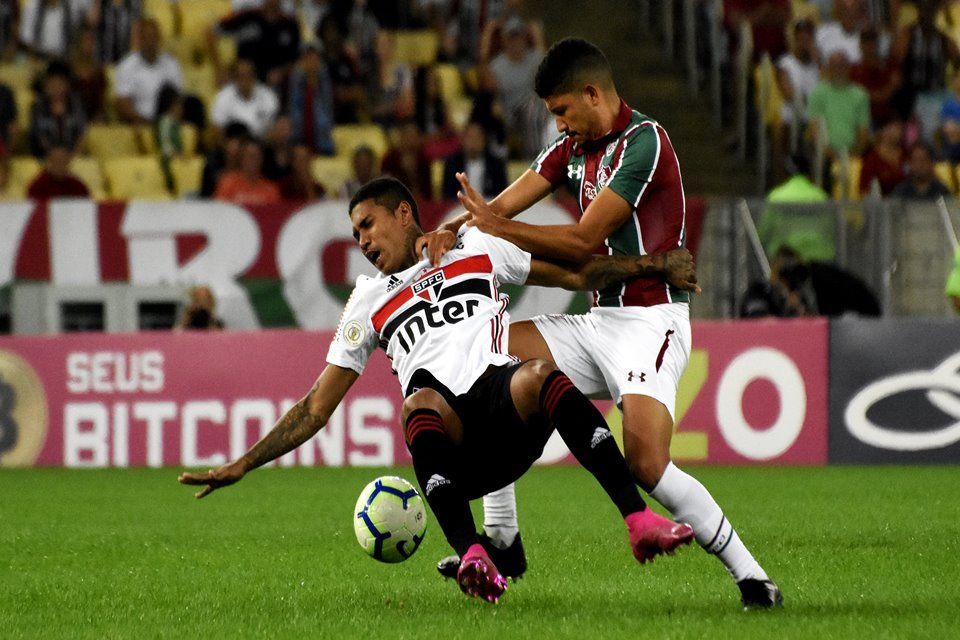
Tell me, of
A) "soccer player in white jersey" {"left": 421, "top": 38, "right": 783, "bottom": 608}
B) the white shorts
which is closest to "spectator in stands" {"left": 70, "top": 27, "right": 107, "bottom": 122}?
"soccer player in white jersey" {"left": 421, "top": 38, "right": 783, "bottom": 608}

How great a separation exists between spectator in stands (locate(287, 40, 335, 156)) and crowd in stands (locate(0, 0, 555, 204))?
0.5 inches

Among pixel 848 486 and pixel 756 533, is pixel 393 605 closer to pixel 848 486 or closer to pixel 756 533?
pixel 756 533

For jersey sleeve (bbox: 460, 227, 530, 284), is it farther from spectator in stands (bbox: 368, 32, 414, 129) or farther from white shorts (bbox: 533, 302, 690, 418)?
spectator in stands (bbox: 368, 32, 414, 129)

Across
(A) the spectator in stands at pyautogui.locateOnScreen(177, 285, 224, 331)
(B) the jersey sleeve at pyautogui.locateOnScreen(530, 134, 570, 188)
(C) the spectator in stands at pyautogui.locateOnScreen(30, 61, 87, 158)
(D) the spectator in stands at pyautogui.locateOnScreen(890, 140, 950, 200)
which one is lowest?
(A) the spectator in stands at pyautogui.locateOnScreen(177, 285, 224, 331)

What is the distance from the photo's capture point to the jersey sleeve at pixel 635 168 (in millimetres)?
6301

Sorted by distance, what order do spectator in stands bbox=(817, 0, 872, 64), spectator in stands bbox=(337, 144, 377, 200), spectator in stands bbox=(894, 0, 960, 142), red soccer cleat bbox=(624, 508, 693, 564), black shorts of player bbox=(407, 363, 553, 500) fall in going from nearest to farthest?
red soccer cleat bbox=(624, 508, 693, 564)
black shorts of player bbox=(407, 363, 553, 500)
spectator in stands bbox=(337, 144, 377, 200)
spectator in stands bbox=(894, 0, 960, 142)
spectator in stands bbox=(817, 0, 872, 64)

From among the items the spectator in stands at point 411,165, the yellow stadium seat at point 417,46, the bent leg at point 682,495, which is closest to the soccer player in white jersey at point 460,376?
the bent leg at point 682,495

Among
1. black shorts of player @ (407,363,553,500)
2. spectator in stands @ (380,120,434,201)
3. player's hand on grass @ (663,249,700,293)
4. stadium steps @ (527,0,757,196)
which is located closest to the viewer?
black shorts of player @ (407,363,553,500)

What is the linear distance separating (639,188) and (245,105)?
10934mm

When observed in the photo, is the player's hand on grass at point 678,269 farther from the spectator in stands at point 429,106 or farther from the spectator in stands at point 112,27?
the spectator in stands at point 112,27

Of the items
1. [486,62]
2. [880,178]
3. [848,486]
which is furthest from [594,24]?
[848,486]

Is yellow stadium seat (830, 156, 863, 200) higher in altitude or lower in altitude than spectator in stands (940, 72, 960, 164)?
lower

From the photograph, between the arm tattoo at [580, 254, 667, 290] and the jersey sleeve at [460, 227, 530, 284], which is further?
the jersey sleeve at [460, 227, 530, 284]

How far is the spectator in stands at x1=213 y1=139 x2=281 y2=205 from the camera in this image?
1531 centimetres
